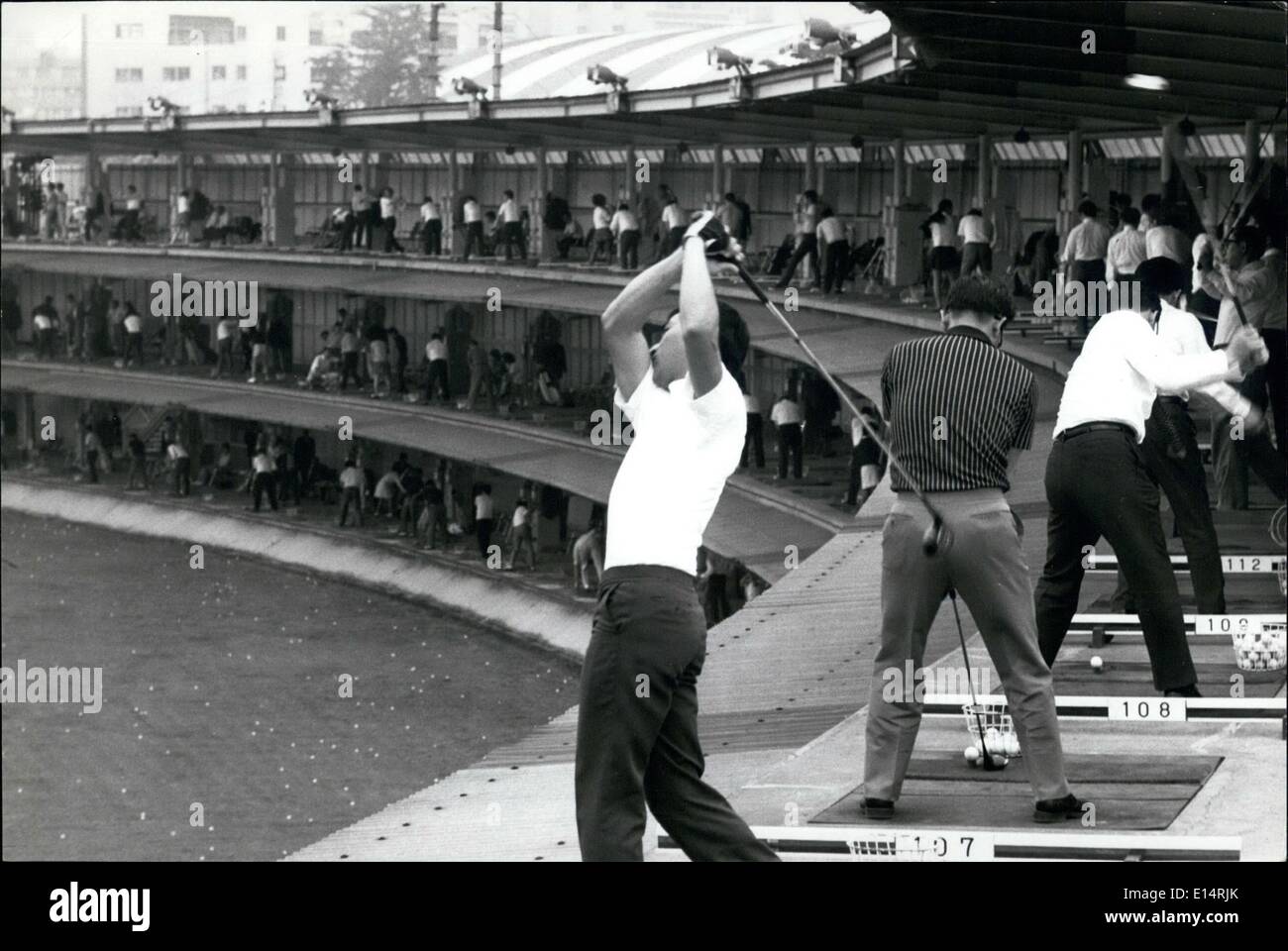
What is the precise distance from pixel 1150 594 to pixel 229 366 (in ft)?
138

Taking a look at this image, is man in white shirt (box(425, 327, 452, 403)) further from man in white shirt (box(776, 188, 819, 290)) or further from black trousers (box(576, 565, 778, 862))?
black trousers (box(576, 565, 778, 862))

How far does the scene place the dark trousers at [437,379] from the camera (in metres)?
42.2

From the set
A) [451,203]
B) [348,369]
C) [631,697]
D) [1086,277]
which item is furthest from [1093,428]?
[451,203]

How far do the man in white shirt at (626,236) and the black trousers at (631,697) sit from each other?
105 feet

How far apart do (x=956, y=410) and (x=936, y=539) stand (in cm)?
52

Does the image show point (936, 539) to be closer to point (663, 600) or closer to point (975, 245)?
point (663, 600)

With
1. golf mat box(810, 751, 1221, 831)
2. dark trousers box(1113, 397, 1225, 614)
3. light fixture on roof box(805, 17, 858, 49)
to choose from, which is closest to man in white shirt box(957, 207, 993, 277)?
light fixture on roof box(805, 17, 858, 49)

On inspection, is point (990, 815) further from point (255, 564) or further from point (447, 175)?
point (447, 175)


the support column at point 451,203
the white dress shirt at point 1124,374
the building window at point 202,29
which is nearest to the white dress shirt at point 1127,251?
the white dress shirt at point 1124,374

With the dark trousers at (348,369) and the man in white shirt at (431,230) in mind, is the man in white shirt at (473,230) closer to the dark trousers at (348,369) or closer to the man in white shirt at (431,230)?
the man in white shirt at (431,230)

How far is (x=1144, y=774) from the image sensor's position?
8.55 metres

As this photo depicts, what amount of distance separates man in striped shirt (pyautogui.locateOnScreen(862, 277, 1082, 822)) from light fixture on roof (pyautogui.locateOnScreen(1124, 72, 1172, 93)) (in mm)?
12893

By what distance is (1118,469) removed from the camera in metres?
8.85

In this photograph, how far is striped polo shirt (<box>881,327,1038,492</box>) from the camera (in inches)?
300
